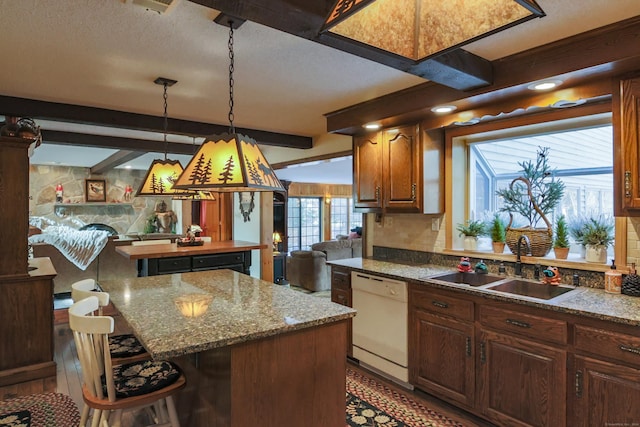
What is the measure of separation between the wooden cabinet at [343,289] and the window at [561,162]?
44.1 inches

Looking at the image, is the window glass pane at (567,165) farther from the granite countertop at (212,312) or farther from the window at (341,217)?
the window at (341,217)

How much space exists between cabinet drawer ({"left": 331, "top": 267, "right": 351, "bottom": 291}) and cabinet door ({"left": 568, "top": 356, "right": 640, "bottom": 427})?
6.04ft

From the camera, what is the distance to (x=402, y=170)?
10.8 feet

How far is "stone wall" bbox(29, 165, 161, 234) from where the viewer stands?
839 cm

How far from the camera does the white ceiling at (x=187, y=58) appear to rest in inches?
71.2

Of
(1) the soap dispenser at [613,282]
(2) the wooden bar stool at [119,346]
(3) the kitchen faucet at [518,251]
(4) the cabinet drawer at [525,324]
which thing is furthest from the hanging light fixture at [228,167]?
(1) the soap dispenser at [613,282]

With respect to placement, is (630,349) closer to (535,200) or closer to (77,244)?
(535,200)

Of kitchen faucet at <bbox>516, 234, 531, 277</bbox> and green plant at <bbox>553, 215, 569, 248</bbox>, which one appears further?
kitchen faucet at <bbox>516, 234, 531, 277</bbox>

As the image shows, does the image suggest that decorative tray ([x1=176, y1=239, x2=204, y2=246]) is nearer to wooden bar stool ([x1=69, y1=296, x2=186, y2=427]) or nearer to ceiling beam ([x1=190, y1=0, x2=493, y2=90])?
wooden bar stool ([x1=69, y1=296, x2=186, y2=427])

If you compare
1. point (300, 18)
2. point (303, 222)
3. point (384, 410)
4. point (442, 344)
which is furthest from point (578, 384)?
point (303, 222)

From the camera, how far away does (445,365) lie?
8.77 feet

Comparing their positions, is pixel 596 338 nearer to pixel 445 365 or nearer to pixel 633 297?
pixel 633 297

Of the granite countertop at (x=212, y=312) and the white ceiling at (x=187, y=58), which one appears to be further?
the white ceiling at (x=187, y=58)

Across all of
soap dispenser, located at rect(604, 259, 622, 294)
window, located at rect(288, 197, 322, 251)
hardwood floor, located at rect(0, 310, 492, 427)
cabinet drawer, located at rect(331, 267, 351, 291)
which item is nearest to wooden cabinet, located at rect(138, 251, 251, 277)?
hardwood floor, located at rect(0, 310, 492, 427)
